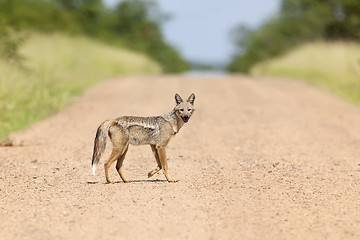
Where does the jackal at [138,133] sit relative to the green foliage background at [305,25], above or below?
below

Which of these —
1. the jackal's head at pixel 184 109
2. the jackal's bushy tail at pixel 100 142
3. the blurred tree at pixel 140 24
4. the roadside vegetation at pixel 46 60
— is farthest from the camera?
the blurred tree at pixel 140 24

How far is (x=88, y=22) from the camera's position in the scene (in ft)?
172

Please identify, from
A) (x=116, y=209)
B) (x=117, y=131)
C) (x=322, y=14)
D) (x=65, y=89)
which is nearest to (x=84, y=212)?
(x=116, y=209)

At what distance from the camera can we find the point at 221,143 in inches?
433

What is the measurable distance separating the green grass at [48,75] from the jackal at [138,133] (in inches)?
187

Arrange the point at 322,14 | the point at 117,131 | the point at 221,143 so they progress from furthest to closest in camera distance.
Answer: the point at 322,14, the point at 221,143, the point at 117,131

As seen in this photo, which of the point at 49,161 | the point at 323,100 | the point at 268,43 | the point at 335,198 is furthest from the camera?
the point at 268,43

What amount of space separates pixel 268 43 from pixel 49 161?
53.4 metres

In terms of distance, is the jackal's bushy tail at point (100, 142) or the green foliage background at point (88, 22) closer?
the jackal's bushy tail at point (100, 142)

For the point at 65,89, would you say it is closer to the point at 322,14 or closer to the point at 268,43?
the point at 322,14

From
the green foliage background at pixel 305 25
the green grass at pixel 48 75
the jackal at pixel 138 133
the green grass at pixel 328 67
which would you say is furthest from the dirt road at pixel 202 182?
the green foliage background at pixel 305 25

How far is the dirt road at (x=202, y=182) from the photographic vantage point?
5.84m

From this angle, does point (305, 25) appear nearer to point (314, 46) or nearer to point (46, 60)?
point (314, 46)

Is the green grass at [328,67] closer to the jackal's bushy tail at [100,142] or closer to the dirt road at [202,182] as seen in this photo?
the dirt road at [202,182]
